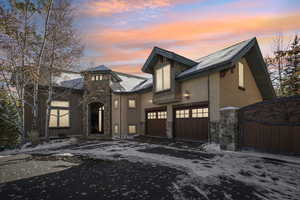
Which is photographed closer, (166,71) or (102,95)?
(166,71)

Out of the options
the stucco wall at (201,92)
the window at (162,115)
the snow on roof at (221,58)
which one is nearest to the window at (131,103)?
the window at (162,115)

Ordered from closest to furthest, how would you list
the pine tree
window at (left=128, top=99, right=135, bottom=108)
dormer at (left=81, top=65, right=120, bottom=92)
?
window at (left=128, top=99, right=135, bottom=108)
dormer at (left=81, top=65, right=120, bottom=92)
the pine tree

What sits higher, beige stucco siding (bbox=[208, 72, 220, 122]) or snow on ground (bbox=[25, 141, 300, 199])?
beige stucco siding (bbox=[208, 72, 220, 122])

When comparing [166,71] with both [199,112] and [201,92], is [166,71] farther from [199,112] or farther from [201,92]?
[199,112]

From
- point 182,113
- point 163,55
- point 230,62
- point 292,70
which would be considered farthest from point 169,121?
point 292,70

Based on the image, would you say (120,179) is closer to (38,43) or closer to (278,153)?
(278,153)

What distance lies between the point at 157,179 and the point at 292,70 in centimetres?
2496

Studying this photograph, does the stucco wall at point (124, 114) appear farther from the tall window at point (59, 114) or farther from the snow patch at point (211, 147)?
the snow patch at point (211, 147)

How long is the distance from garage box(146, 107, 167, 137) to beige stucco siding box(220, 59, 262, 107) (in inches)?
214

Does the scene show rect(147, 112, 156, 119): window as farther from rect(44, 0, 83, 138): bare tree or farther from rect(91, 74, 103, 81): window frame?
rect(44, 0, 83, 138): bare tree

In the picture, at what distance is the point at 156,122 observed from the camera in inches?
604

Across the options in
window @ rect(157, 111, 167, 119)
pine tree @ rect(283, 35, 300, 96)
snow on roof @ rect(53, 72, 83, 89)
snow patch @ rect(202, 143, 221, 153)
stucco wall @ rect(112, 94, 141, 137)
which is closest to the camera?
snow patch @ rect(202, 143, 221, 153)

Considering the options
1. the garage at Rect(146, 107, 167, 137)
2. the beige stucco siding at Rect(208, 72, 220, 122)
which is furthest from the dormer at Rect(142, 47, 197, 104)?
the beige stucco siding at Rect(208, 72, 220, 122)

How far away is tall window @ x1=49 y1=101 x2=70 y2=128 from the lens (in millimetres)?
16281
